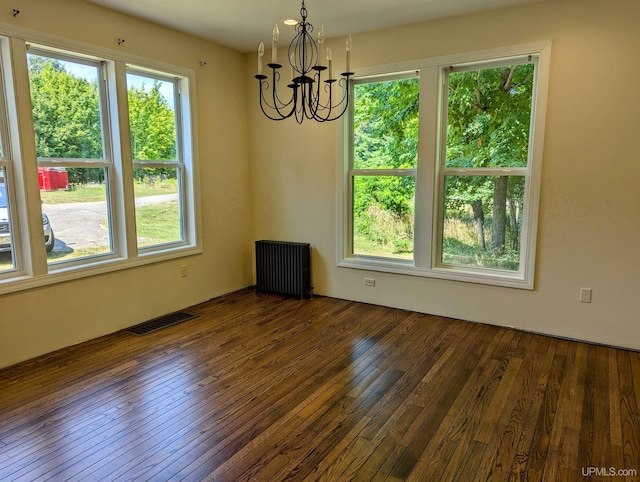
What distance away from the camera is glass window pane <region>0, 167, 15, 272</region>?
3.00 meters

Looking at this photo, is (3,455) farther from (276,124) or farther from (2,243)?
(276,124)

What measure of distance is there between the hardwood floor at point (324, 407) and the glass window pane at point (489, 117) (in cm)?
154

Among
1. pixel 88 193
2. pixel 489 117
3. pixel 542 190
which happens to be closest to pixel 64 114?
pixel 88 193

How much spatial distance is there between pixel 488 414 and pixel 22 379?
300 cm

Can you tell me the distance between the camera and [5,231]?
305 cm

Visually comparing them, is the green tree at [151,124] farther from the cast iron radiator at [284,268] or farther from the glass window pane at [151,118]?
the cast iron radiator at [284,268]

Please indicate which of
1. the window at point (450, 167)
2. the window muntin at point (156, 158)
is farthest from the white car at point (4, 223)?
the window at point (450, 167)

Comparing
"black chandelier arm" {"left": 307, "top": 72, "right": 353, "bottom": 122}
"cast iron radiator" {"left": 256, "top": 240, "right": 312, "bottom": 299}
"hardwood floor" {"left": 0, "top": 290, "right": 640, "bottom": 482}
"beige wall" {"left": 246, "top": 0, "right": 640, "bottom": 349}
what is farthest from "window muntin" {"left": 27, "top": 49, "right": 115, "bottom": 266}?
"beige wall" {"left": 246, "top": 0, "right": 640, "bottom": 349}

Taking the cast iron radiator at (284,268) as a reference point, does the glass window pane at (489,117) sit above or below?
above

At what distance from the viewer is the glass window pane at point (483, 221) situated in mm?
3689

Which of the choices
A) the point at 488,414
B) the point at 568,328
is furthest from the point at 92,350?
the point at 568,328

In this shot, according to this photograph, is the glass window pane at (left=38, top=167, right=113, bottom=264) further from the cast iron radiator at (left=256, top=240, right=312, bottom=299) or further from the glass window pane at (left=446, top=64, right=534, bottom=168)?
the glass window pane at (left=446, top=64, right=534, bottom=168)

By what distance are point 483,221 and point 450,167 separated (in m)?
0.59

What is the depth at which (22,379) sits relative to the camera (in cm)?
281
